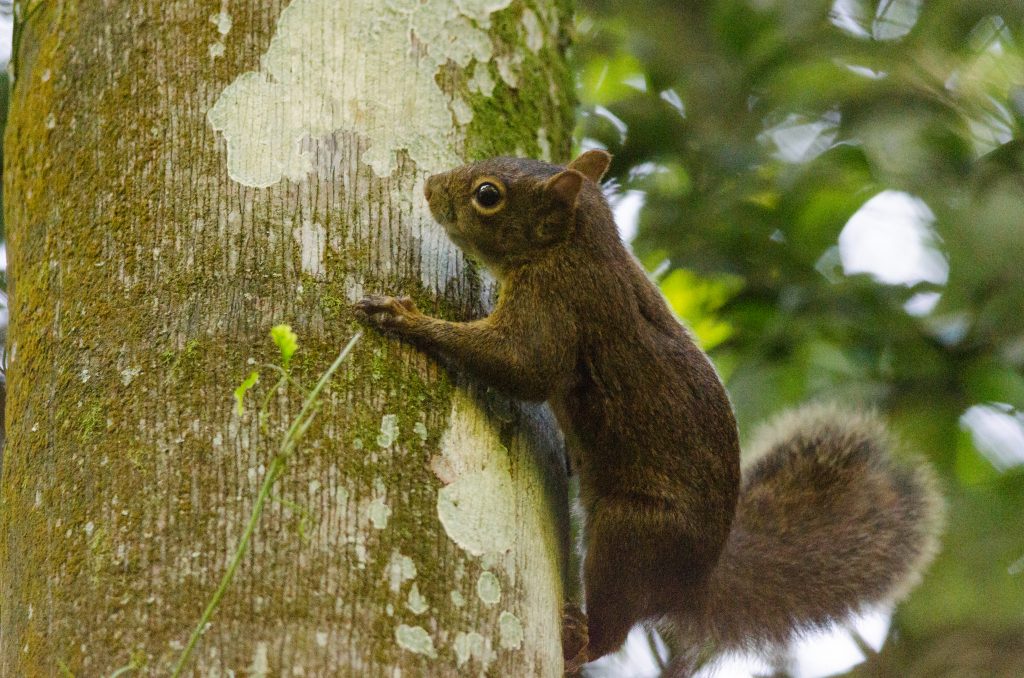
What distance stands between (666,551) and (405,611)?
4.47 ft

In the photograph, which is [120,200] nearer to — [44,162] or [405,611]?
[44,162]

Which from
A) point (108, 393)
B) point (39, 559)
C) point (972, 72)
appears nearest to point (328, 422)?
point (108, 393)

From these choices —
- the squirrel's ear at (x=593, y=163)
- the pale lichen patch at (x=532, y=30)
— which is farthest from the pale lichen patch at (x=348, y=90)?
the squirrel's ear at (x=593, y=163)

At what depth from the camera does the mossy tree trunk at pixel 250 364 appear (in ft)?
6.92

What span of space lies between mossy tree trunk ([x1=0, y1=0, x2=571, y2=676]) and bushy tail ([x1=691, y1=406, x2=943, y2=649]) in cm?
107

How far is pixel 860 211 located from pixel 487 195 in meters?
1.68

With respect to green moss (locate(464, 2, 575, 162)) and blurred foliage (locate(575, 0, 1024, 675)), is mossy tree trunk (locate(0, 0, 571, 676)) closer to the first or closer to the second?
green moss (locate(464, 2, 575, 162))

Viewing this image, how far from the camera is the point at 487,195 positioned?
338 cm

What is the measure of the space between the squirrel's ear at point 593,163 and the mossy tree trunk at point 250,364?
2.33 feet

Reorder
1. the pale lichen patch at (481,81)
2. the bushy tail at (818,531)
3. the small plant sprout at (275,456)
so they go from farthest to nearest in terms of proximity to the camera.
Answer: the bushy tail at (818,531) < the pale lichen patch at (481,81) < the small plant sprout at (275,456)

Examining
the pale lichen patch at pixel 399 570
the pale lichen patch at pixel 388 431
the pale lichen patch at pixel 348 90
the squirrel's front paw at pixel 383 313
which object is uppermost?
the pale lichen patch at pixel 348 90

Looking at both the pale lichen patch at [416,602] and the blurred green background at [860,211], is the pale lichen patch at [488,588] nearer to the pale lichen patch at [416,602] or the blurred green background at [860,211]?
the pale lichen patch at [416,602]

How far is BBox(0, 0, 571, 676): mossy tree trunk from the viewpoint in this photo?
2.11 metres

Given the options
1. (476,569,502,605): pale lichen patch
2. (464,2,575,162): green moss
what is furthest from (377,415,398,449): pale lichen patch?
(464,2,575,162): green moss
